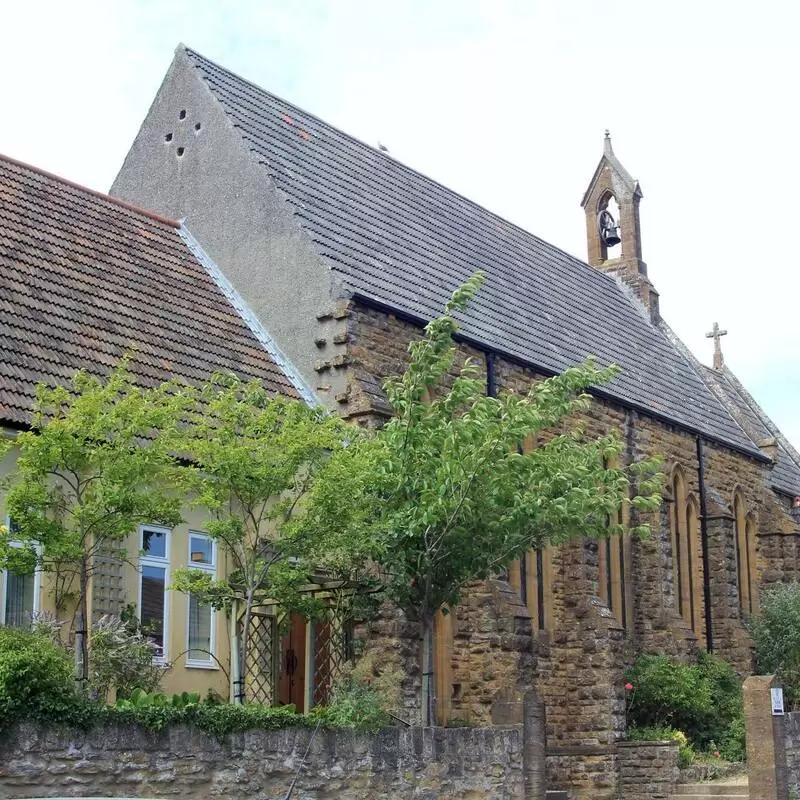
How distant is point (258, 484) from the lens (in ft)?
48.5

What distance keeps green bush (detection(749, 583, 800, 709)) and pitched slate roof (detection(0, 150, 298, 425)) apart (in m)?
13.3

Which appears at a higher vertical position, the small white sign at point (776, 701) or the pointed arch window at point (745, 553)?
the pointed arch window at point (745, 553)

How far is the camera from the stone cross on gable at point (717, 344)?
41000 millimetres

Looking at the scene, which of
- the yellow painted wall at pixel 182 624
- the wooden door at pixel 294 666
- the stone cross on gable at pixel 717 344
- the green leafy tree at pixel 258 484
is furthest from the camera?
the stone cross on gable at pixel 717 344

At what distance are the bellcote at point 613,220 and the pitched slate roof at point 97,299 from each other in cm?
1612

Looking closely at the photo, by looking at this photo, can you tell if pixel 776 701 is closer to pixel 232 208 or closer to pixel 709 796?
pixel 709 796

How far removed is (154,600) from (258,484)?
2.95 m

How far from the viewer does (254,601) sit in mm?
17016

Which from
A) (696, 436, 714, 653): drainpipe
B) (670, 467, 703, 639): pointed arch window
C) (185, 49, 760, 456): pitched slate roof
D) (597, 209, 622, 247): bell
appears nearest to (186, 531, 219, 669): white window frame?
(185, 49, 760, 456): pitched slate roof

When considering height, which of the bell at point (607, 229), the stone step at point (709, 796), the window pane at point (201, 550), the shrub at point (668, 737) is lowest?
the stone step at point (709, 796)

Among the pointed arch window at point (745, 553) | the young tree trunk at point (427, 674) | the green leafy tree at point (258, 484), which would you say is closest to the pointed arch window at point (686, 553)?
the pointed arch window at point (745, 553)

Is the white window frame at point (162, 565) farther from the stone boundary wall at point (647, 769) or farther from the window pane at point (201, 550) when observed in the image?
the stone boundary wall at point (647, 769)

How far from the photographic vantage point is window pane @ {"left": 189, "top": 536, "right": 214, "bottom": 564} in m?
17.4

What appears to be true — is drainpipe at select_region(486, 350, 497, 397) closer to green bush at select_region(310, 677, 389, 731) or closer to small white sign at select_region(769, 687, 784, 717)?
small white sign at select_region(769, 687, 784, 717)
